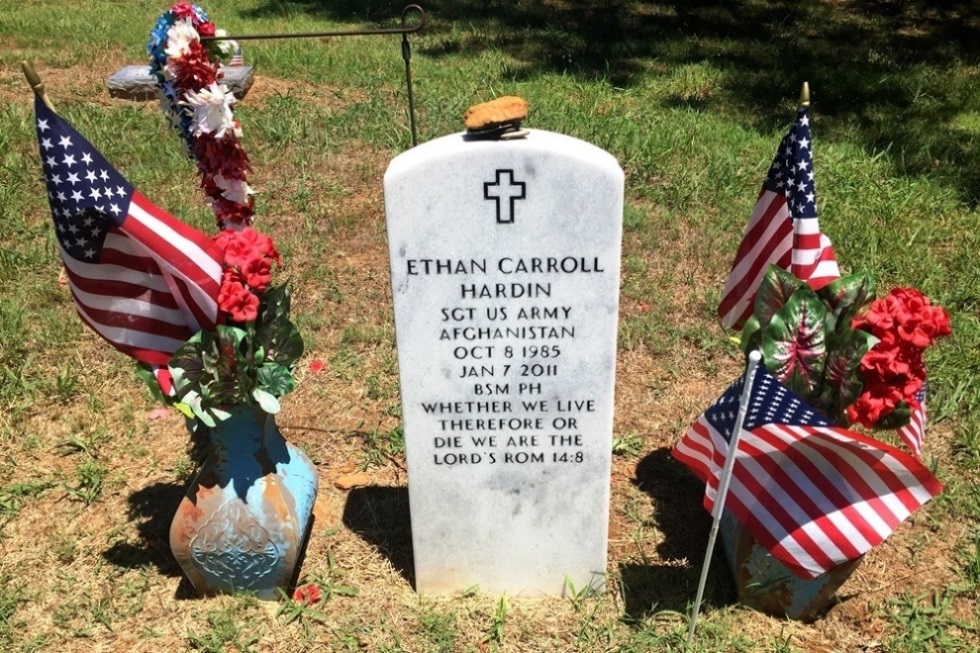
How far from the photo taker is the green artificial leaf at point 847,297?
9.09 ft

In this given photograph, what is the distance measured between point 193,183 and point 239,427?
368 centimetres

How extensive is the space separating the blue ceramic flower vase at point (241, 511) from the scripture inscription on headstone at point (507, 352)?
1.55 ft

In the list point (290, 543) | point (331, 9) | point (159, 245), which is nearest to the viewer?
point (159, 245)

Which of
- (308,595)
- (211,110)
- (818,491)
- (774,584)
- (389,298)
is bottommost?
(308,595)

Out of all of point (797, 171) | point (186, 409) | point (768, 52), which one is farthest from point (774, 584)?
point (768, 52)

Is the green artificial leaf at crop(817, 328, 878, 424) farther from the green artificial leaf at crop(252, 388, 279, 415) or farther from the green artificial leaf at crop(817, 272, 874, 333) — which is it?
the green artificial leaf at crop(252, 388, 279, 415)

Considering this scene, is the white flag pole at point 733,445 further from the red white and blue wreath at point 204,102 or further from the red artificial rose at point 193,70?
the red artificial rose at point 193,70

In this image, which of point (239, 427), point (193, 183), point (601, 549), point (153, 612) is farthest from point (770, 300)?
point (193, 183)

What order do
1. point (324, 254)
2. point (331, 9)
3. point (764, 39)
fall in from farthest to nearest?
point (331, 9) < point (764, 39) < point (324, 254)

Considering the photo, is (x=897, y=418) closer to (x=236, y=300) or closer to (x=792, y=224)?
(x=792, y=224)

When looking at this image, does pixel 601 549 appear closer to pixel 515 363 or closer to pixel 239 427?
pixel 515 363

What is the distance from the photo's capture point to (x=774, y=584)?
303 cm

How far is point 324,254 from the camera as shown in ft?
17.7

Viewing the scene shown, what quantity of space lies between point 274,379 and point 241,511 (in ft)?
1.68
